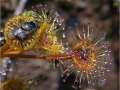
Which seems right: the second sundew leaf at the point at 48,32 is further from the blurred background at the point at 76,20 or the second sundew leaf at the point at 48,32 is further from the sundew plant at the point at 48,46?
the blurred background at the point at 76,20

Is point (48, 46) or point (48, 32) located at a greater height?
point (48, 32)

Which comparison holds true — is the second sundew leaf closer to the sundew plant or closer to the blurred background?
the sundew plant

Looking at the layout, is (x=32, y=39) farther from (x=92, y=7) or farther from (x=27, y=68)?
(x=92, y=7)

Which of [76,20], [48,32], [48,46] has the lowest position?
[48,46]

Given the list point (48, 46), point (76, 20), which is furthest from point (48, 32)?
point (76, 20)

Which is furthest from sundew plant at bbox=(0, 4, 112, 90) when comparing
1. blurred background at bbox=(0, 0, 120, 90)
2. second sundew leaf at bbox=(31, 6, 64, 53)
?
blurred background at bbox=(0, 0, 120, 90)

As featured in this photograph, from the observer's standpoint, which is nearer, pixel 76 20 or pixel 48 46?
pixel 48 46

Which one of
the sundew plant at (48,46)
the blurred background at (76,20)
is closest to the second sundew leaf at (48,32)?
the sundew plant at (48,46)

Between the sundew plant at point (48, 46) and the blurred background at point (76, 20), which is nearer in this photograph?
the sundew plant at point (48, 46)

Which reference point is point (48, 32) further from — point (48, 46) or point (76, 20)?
point (76, 20)

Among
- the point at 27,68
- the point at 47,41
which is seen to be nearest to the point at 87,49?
the point at 47,41

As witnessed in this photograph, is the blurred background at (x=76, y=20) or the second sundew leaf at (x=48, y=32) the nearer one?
the second sundew leaf at (x=48, y=32)
